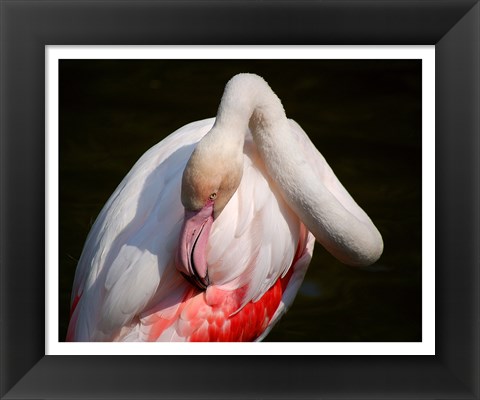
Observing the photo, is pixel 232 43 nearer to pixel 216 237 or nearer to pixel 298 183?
pixel 298 183

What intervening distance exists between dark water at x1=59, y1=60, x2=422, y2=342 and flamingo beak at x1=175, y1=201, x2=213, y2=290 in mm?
1367

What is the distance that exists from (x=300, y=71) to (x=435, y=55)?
3199mm

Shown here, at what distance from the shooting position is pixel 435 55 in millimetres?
3096

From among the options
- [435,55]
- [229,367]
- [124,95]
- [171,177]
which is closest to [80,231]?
[124,95]

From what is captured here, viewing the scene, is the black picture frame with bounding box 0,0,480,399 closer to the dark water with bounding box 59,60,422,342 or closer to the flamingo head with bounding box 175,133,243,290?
the flamingo head with bounding box 175,133,243,290

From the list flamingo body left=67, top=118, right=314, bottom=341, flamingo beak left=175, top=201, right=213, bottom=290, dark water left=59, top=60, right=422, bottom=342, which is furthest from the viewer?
dark water left=59, top=60, right=422, bottom=342

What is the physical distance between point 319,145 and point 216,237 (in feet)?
9.33

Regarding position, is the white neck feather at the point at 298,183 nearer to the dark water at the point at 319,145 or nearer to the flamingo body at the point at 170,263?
the flamingo body at the point at 170,263

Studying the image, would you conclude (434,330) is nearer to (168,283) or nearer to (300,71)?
(168,283)

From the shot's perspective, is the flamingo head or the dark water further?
the dark water

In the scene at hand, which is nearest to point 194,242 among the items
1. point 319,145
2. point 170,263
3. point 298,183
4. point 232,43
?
point 170,263

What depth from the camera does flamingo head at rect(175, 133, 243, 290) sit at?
2854 mm

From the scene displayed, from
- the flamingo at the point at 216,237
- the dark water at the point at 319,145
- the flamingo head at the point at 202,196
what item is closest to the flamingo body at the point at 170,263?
the flamingo at the point at 216,237

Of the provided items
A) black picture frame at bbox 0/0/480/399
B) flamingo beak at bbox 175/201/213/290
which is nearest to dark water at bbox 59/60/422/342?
black picture frame at bbox 0/0/480/399
